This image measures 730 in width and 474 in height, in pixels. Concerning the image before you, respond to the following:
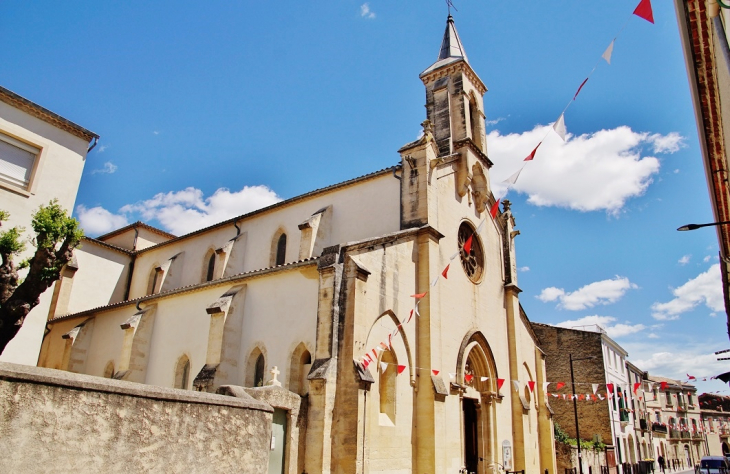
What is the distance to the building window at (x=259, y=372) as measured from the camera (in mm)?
15574

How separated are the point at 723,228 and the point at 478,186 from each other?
12.2m

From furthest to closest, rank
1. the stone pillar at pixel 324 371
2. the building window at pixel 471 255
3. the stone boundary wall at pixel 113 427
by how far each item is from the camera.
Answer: the building window at pixel 471 255
the stone pillar at pixel 324 371
the stone boundary wall at pixel 113 427

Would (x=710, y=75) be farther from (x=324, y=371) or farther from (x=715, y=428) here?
(x=715, y=428)

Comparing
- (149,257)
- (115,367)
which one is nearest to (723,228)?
(115,367)

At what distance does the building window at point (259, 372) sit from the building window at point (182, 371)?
11.3ft

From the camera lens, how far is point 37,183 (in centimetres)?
1505

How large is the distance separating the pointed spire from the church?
0.18 meters

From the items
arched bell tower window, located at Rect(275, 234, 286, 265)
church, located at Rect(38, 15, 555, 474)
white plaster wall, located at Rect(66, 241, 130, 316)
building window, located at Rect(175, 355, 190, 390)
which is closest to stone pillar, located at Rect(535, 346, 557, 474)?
church, located at Rect(38, 15, 555, 474)

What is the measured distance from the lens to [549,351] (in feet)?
119

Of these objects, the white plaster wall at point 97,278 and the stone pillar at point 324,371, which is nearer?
the stone pillar at point 324,371

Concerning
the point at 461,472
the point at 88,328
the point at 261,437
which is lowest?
the point at 461,472

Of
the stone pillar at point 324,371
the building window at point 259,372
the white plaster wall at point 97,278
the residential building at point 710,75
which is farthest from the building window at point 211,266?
the residential building at point 710,75

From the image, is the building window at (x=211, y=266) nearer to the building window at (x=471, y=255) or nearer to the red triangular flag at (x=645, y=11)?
the building window at (x=471, y=255)

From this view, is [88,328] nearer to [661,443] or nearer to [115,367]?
[115,367]
